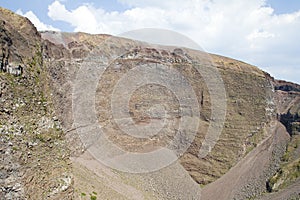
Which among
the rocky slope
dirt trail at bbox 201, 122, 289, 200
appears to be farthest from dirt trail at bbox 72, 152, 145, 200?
dirt trail at bbox 201, 122, 289, 200

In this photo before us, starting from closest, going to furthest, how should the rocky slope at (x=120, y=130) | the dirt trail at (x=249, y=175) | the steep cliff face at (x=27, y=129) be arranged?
1. the steep cliff face at (x=27, y=129)
2. the rocky slope at (x=120, y=130)
3. the dirt trail at (x=249, y=175)

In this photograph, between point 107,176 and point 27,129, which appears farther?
point 107,176

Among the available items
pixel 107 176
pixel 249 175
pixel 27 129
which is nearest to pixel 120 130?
pixel 107 176

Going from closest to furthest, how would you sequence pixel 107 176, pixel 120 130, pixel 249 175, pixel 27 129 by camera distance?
pixel 27 129 < pixel 107 176 < pixel 120 130 < pixel 249 175

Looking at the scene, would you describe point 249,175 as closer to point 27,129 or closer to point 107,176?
point 107,176

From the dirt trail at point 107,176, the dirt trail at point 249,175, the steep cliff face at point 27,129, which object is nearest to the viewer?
the steep cliff face at point 27,129

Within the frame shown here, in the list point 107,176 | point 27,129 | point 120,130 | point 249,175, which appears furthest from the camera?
point 249,175

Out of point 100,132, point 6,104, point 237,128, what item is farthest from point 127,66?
point 6,104

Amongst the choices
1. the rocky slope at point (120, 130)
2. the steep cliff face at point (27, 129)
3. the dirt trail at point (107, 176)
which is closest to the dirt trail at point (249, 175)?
the rocky slope at point (120, 130)

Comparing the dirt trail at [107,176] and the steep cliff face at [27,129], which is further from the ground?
the steep cliff face at [27,129]

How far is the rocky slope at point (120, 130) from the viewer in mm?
11141

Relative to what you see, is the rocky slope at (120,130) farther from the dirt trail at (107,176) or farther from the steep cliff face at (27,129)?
the dirt trail at (107,176)

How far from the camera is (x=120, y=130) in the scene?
45906mm

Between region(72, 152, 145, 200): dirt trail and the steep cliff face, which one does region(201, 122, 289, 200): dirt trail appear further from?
the steep cliff face
